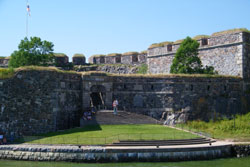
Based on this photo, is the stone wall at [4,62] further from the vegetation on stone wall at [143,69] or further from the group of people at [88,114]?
the group of people at [88,114]

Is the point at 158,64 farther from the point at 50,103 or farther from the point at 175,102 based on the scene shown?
the point at 50,103

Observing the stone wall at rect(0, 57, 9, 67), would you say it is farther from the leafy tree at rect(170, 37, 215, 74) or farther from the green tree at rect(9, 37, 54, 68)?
the leafy tree at rect(170, 37, 215, 74)

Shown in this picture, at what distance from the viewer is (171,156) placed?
955 inches

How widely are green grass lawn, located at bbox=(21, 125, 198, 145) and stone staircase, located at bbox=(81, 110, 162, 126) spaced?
3.60 feet

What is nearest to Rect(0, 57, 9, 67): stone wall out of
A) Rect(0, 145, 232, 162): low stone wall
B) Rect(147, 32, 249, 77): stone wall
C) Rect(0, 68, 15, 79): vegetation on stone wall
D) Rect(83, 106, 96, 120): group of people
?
Rect(0, 68, 15, 79): vegetation on stone wall

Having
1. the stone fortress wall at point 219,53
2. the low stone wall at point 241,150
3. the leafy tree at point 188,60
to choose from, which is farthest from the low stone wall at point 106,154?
the stone fortress wall at point 219,53

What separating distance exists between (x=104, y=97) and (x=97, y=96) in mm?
2300

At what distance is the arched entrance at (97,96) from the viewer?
3444cm

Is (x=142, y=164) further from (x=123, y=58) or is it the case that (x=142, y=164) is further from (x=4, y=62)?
(x=4, y=62)

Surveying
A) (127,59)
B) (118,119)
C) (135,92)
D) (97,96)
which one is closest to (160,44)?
(127,59)

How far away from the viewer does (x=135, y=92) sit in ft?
117

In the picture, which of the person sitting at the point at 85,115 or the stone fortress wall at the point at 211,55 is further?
the stone fortress wall at the point at 211,55

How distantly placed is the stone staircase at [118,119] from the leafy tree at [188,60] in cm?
772

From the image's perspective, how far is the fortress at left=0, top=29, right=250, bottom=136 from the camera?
96.5ft
